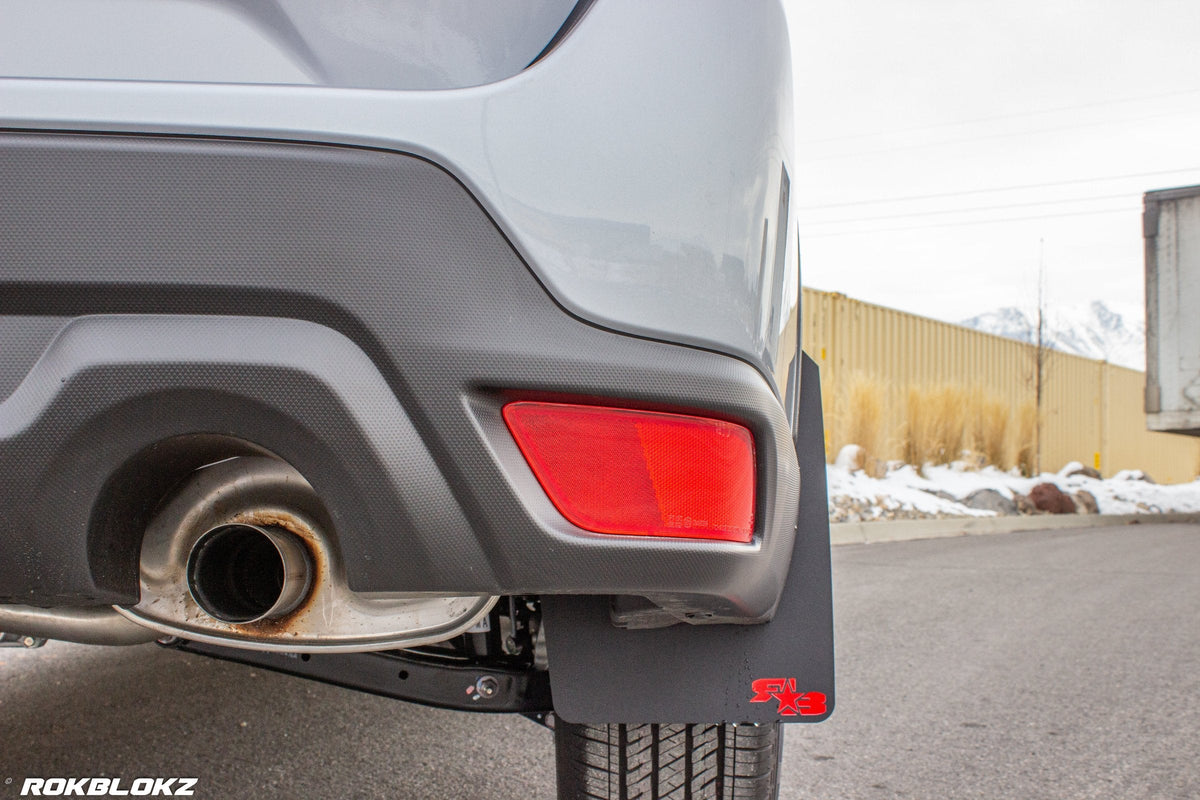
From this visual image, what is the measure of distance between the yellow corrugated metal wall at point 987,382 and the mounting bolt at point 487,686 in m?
10.4

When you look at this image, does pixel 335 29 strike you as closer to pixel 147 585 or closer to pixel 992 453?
pixel 147 585

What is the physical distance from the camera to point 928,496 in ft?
35.3

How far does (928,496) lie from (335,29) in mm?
10787

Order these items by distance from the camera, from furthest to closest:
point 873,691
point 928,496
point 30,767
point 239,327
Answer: point 928,496
point 873,691
point 30,767
point 239,327

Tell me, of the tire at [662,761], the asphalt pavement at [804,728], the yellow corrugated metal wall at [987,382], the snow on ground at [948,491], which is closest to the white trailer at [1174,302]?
the snow on ground at [948,491]

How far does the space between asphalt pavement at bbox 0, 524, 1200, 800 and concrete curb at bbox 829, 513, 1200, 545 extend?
306 cm

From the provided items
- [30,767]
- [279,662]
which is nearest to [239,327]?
[279,662]

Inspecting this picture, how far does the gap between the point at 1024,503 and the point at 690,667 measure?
1277cm

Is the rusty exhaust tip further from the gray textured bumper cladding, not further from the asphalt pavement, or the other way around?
the asphalt pavement

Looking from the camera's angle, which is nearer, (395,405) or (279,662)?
(395,405)

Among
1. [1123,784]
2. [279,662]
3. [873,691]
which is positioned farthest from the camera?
[873,691]

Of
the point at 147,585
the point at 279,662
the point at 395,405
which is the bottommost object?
the point at 279,662

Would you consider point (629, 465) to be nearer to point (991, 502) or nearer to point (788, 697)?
point (788, 697)

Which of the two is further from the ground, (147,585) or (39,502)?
(39,502)
